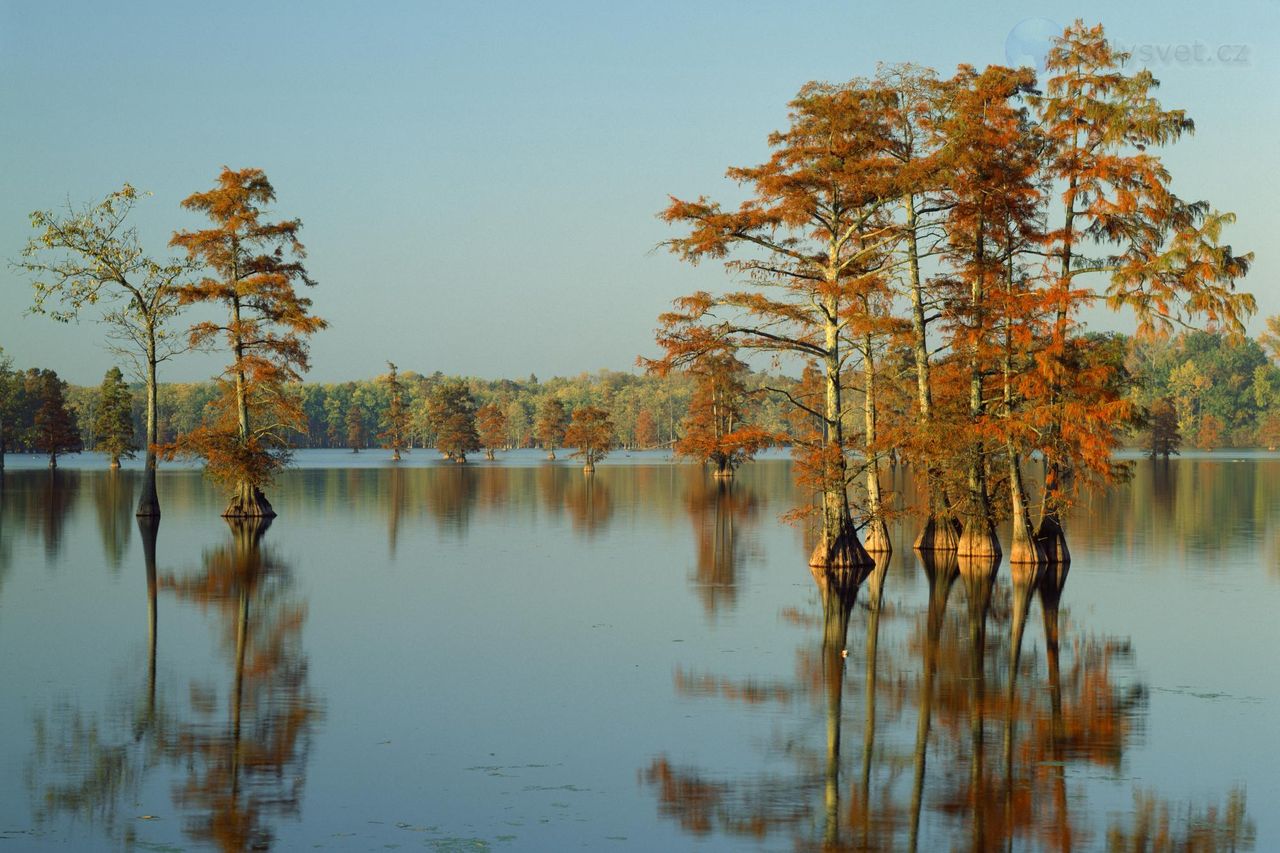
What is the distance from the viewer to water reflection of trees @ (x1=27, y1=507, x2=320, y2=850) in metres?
10.7

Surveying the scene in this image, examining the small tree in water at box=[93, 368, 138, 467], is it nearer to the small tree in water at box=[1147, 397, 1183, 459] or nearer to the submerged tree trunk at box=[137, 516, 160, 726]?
the submerged tree trunk at box=[137, 516, 160, 726]

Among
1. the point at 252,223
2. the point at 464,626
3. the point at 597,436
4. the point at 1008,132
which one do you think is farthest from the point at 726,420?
the point at 464,626

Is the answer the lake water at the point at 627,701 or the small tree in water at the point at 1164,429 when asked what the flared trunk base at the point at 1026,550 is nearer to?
the lake water at the point at 627,701

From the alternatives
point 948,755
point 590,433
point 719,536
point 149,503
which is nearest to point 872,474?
point 719,536

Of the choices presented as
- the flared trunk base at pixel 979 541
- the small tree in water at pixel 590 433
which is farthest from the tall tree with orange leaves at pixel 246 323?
the small tree in water at pixel 590 433

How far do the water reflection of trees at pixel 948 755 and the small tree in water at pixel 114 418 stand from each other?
89848mm

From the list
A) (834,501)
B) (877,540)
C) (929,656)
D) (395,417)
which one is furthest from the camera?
(395,417)

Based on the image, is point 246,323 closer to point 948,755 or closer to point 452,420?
point 948,755

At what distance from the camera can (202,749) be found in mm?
12797

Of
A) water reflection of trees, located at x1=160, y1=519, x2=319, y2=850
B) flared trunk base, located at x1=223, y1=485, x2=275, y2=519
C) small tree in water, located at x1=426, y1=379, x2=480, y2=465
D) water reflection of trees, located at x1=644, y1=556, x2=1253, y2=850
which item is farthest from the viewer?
small tree in water, located at x1=426, y1=379, x2=480, y2=465

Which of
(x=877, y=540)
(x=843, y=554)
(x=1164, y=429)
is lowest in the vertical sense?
(x=843, y=554)

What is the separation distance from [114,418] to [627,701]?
9460 centimetres

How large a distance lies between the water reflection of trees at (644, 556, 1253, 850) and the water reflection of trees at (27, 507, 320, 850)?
11.6ft

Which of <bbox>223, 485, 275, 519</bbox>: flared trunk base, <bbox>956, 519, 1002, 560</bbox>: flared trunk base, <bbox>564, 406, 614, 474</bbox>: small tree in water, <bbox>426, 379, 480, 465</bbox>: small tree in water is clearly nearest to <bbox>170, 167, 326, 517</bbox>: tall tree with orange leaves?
<bbox>223, 485, 275, 519</bbox>: flared trunk base
